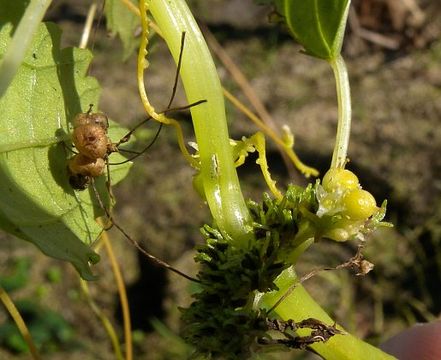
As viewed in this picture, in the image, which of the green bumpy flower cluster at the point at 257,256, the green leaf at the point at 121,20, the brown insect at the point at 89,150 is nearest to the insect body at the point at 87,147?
the brown insect at the point at 89,150

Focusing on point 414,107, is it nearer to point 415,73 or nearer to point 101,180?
point 415,73

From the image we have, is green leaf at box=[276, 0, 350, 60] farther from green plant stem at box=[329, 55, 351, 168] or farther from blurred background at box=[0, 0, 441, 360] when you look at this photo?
blurred background at box=[0, 0, 441, 360]

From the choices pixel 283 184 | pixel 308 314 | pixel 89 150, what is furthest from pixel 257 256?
pixel 283 184

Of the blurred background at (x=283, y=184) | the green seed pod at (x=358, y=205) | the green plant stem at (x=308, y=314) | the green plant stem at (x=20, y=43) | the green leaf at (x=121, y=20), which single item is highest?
the green plant stem at (x=20, y=43)

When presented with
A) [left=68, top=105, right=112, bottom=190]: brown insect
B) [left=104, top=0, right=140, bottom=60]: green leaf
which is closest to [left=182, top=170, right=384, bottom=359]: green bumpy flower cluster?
[left=68, top=105, right=112, bottom=190]: brown insect

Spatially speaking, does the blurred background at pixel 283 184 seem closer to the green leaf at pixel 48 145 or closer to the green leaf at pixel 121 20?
the green leaf at pixel 121 20

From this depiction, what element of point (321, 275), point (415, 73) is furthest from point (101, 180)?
point (415, 73)

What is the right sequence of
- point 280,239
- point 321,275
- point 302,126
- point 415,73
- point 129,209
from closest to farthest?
point 280,239, point 321,275, point 129,209, point 302,126, point 415,73
